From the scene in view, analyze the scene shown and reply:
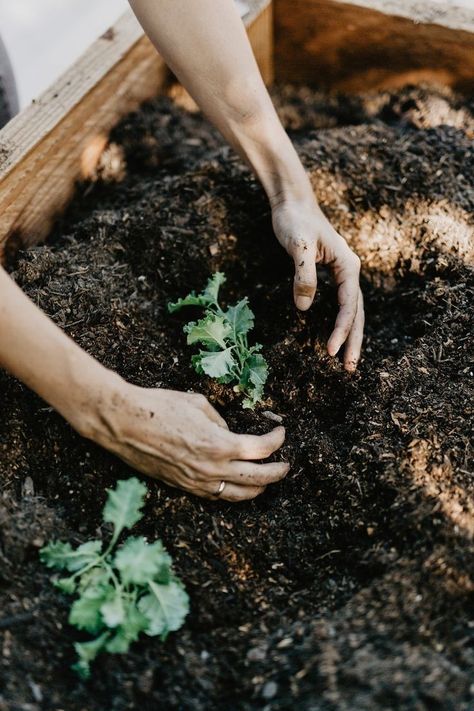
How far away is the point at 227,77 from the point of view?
2.45 metres

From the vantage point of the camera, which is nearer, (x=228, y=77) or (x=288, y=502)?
(x=288, y=502)

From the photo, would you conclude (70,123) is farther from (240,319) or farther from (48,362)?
(48,362)

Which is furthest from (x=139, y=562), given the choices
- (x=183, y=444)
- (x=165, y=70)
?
(x=165, y=70)

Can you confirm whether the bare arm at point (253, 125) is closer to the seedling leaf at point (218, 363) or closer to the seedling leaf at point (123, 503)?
the seedling leaf at point (218, 363)

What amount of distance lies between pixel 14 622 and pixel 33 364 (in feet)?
2.11

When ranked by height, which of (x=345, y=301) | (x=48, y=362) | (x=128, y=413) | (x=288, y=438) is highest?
(x=48, y=362)

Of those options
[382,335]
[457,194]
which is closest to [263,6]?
[457,194]

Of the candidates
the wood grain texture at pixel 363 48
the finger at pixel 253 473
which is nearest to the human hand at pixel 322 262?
the finger at pixel 253 473

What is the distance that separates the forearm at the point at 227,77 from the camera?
2.41 meters

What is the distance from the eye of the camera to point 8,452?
2.19 metres

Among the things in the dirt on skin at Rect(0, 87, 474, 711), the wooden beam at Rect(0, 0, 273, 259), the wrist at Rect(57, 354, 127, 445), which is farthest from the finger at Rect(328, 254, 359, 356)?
the wooden beam at Rect(0, 0, 273, 259)

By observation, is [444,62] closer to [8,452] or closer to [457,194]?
[457,194]

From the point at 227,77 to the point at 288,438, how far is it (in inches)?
48.9

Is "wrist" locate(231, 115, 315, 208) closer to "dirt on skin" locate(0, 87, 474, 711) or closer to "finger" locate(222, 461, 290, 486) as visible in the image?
"dirt on skin" locate(0, 87, 474, 711)
